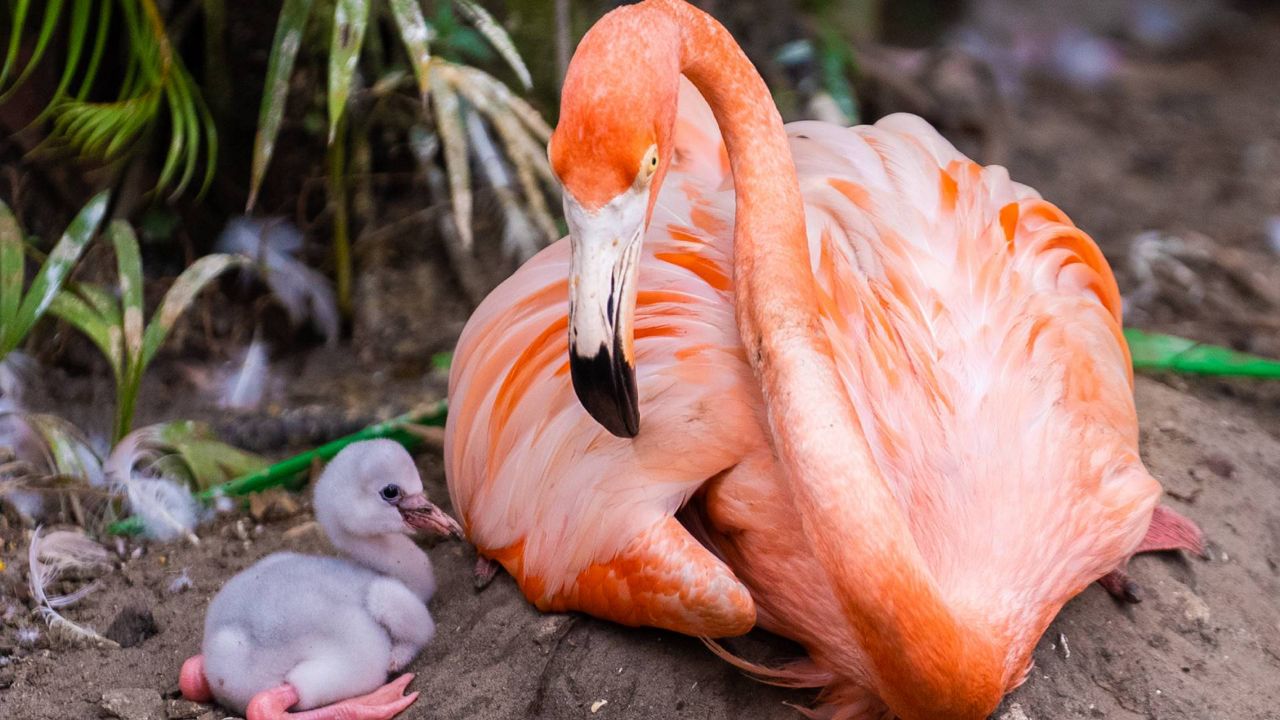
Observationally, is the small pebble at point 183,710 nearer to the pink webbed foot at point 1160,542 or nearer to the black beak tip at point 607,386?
the black beak tip at point 607,386

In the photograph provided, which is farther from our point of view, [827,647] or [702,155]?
[702,155]

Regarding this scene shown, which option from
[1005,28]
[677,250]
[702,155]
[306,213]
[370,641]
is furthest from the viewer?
[1005,28]

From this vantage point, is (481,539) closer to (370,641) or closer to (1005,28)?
(370,641)

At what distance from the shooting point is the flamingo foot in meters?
3.10

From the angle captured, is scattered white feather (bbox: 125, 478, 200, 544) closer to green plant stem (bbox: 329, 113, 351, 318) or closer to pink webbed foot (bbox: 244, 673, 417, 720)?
pink webbed foot (bbox: 244, 673, 417, 720)

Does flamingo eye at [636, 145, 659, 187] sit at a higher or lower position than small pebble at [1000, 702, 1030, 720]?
higher

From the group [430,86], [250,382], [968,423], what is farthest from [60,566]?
[968,423]

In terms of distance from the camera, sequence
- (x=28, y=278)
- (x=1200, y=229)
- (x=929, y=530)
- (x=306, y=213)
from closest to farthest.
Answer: (x=929, y=530) → (x=28, y=278) → (x=306, y=213) → (x=1200, y=229)

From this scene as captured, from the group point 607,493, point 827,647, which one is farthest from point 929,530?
point 607,493

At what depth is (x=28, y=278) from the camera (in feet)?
13.4

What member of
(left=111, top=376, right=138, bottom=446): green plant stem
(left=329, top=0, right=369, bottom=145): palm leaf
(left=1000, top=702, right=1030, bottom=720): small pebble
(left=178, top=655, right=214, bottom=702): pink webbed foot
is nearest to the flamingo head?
(left=1000, top=702, right=1030, bottom=720): small pebble

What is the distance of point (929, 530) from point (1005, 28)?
18.3 feet

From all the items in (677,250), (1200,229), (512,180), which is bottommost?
(1200,229)

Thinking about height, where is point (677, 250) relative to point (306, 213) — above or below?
above
